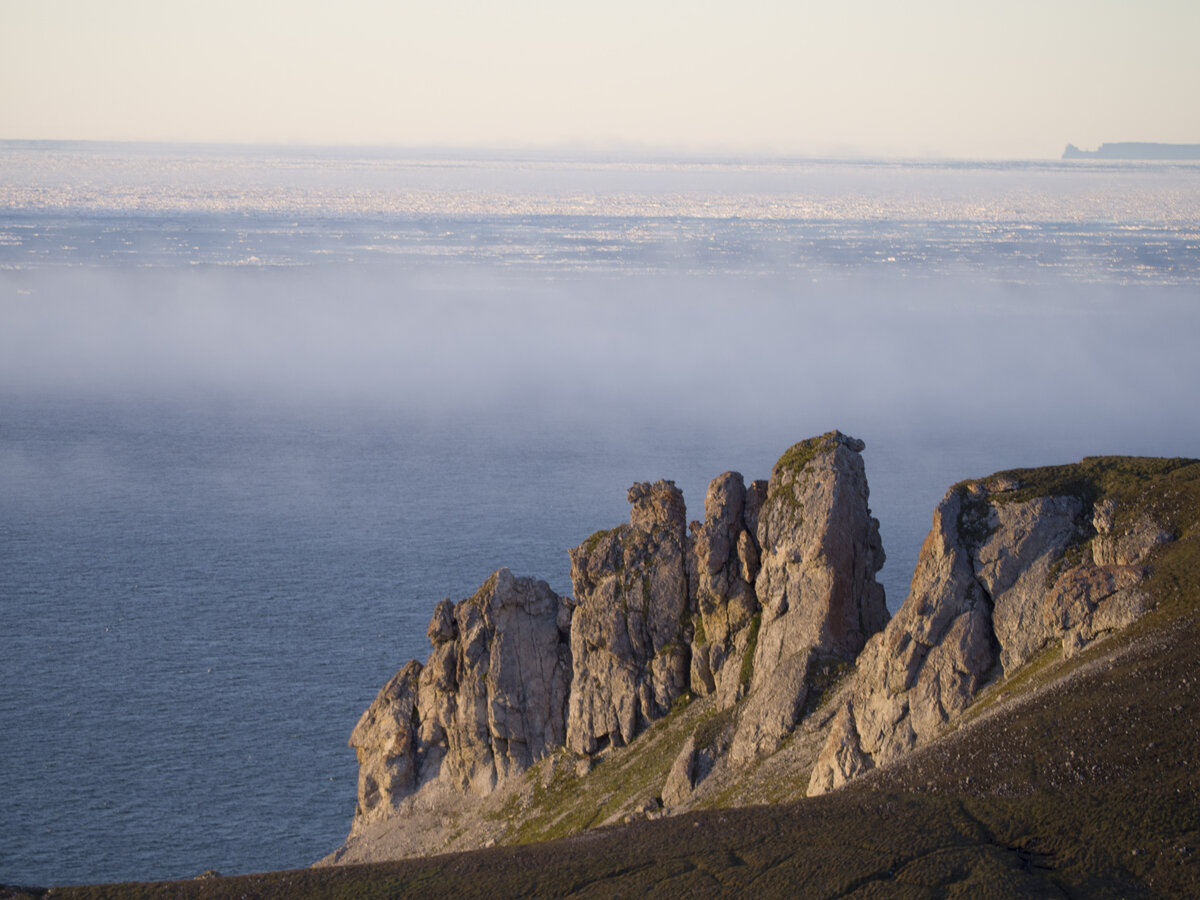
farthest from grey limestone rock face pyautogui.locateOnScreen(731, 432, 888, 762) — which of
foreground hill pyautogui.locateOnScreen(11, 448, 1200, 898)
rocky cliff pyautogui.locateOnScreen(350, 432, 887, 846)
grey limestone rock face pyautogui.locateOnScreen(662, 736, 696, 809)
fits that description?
foreground hill pyautogui.locateOnScreen(11, 448, 1200, 898)

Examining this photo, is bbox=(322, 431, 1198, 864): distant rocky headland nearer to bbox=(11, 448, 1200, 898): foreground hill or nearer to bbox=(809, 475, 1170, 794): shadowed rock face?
bbox=(809, 475, 1170, 794): shadowed rock face

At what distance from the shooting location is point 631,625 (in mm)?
77562

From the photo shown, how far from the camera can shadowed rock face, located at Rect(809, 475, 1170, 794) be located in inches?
2024

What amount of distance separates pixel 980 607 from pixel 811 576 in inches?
543

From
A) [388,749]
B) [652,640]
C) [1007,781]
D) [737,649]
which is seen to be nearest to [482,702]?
[388,749]

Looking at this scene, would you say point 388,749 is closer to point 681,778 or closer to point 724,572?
point 681,778

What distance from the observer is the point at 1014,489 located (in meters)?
56.7

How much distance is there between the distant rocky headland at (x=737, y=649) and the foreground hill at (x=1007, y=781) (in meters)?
0.26

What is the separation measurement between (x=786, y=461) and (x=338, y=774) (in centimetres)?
5578

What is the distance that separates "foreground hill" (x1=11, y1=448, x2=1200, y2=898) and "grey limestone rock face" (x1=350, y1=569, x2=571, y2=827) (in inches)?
1037

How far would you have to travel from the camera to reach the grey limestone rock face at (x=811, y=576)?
2542 inches

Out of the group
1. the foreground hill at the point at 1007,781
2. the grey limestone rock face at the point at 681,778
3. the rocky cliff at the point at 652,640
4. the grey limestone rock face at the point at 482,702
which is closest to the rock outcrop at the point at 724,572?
the rocky cliff at the point at 652,640

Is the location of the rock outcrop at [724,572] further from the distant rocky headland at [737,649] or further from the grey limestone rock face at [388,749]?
the grey limestone rock face at [388,749]

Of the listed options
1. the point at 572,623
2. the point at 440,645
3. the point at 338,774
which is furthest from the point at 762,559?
the point at 338,774
